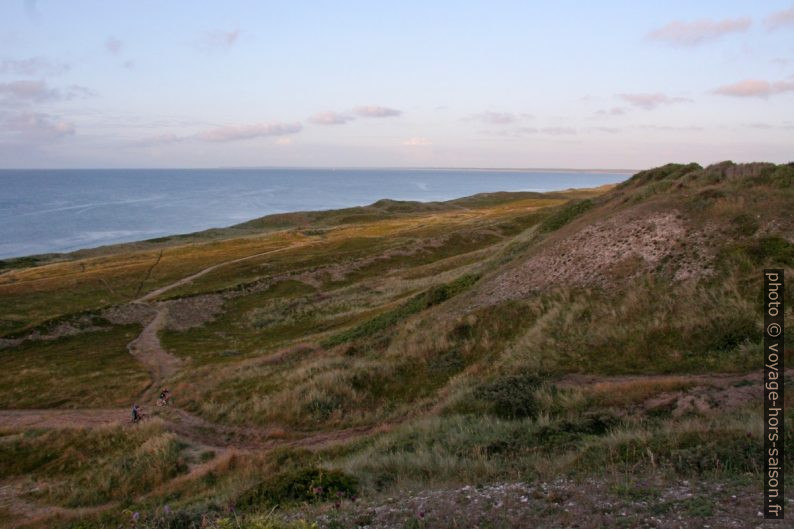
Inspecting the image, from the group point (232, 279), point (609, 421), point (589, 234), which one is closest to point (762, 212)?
point (589, 234)

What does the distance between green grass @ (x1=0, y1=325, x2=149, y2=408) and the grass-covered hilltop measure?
0.79ft

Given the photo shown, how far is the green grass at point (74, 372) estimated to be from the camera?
3453 centimetres

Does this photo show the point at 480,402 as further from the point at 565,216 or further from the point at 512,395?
the point at 565,216

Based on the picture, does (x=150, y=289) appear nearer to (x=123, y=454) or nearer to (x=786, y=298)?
(x=123, y=454)

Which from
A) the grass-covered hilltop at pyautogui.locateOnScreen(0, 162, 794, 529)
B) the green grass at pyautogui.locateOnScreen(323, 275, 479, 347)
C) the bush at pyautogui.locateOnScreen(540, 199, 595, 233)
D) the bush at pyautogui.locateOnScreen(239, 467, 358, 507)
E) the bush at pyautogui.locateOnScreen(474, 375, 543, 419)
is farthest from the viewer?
the bush at pyautogui.locateOnScreen(540, 199, 595, 233)

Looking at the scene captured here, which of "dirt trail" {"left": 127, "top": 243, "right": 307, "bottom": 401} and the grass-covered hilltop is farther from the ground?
the grass-covered hilltop

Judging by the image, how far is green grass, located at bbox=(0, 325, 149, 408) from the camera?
34.5m

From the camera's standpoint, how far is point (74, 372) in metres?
40.9

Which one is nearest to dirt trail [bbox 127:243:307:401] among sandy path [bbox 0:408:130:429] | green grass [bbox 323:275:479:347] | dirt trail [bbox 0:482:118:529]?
sandy path [bbox 0:408:130:429]

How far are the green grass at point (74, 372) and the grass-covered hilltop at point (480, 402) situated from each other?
9.4 inches

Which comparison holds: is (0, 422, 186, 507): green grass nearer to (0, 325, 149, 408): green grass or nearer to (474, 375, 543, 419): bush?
(0, 325, 149, 408): green grass

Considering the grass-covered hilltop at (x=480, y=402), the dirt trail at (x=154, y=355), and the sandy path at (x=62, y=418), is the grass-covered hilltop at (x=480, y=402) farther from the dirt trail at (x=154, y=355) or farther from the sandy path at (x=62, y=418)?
the dirt trail at (x=154, y=355)

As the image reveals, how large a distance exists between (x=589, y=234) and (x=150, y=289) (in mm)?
62659

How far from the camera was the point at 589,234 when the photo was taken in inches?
1123
